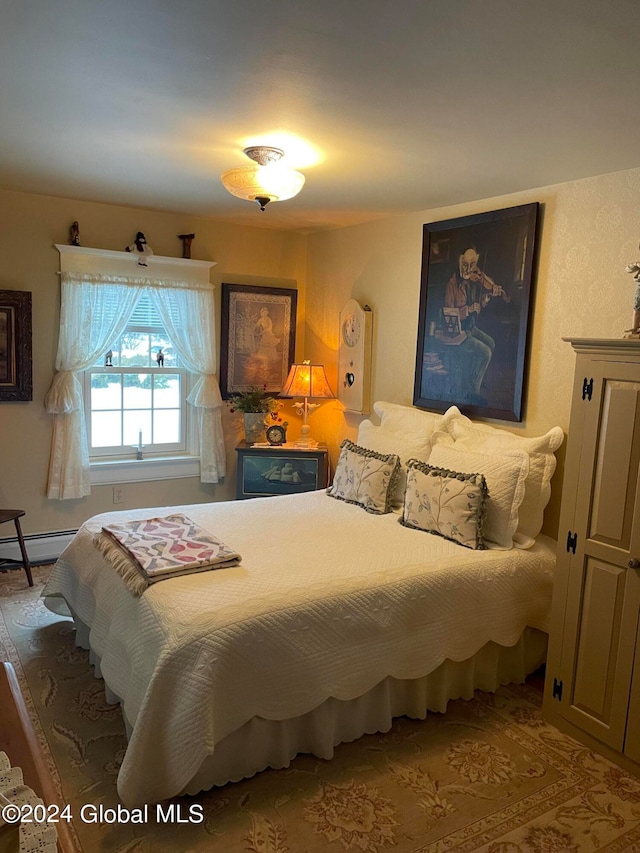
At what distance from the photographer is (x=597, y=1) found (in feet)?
4.78

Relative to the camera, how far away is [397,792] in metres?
2.21

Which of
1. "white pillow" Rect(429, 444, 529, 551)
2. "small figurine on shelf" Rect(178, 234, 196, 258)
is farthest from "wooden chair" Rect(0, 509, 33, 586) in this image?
"white pillow" Rect(429, 444, 529, 551)

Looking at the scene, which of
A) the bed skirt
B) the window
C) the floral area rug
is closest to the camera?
the floral area rug

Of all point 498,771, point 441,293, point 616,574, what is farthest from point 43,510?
point 616,574

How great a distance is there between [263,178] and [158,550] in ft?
5.66

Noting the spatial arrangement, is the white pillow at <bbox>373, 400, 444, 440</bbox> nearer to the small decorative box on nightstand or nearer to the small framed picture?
the small decorative box on nightstand

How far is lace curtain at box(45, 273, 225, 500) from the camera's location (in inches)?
163

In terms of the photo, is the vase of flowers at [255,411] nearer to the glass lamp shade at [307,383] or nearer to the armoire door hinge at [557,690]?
the glass lamp shade at [307,383]

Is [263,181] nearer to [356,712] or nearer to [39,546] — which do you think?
[356,712]

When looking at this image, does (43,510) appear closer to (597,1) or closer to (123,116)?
(123,116)

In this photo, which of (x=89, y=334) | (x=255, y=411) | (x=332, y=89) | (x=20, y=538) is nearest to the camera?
(x=332, y=89)

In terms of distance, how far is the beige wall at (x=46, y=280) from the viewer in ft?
13.1

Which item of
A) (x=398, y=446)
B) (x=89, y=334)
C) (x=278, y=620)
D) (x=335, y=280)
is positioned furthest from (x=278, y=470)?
(x=278, y=620)

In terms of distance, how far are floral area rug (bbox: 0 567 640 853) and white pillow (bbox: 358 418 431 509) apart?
1161 mm
